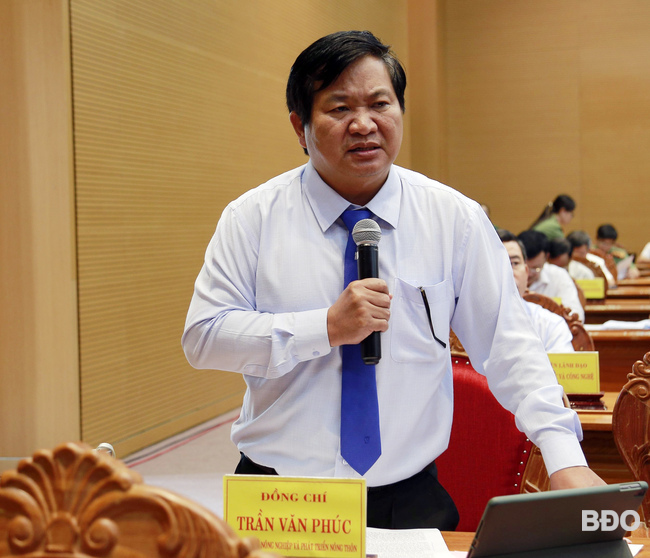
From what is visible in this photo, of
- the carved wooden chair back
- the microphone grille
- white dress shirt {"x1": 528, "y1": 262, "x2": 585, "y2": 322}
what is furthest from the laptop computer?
white dress shirt {"x1": 528, "y1": 262, "x2": 585, "y2": 322}

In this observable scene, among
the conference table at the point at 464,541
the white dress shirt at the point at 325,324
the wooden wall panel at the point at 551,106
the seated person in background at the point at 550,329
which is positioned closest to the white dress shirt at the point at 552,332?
the seated person in background at the point at 550,329

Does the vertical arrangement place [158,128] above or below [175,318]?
above

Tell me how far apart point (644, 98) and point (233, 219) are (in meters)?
11.2

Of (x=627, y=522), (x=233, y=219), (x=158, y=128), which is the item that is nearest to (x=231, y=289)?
(x=233, y=219)

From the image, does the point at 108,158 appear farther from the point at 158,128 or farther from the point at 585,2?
the point at 585,2

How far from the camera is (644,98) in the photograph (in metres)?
11.4

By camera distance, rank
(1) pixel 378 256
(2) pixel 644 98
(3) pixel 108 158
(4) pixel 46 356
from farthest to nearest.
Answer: (2) pixel 644 98 < (3) pixel 108 158 < (4) pixel 46 356 < (1) pixel 378 256

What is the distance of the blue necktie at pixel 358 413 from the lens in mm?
1401

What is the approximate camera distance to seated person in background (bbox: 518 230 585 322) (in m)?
5.07

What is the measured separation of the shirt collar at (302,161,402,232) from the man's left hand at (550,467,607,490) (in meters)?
0.55

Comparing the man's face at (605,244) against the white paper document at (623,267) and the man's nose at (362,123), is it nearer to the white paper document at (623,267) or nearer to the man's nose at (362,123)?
the white paper document at (623,267)

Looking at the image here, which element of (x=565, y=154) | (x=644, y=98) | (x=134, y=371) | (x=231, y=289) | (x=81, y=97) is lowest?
(x=134, y=371)

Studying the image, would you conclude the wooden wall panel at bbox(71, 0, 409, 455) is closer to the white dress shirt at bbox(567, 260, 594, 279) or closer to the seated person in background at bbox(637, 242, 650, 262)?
the white dress shirt at bbox(567, 260, 594, 279)

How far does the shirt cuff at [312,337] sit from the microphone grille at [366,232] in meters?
0.16
